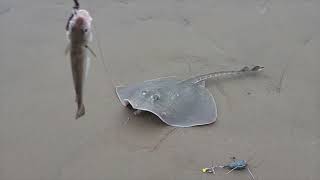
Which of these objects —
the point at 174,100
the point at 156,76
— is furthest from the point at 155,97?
the point at 156,76

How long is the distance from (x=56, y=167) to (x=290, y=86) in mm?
2460

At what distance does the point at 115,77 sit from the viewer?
14.5 ft

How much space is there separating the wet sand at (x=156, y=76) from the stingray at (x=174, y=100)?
96 mm

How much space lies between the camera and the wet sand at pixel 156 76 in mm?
3529

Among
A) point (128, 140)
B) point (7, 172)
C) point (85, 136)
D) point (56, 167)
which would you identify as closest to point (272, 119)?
point (128, 140)

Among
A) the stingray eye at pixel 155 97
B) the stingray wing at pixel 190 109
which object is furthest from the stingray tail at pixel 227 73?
the stingray eye at pixel 155 97

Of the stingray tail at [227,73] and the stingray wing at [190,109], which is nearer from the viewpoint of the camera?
the stingray wing at [190,109]

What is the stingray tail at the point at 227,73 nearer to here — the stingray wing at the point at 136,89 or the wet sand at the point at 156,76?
the wet sand at the point at 156,76

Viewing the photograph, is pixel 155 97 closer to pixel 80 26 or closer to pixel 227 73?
pixel 227 73

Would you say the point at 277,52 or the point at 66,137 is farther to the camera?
the point at 277,52

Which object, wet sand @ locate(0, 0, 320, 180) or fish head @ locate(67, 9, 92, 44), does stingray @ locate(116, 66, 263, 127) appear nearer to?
wet sand @ locate(0, 0, 320, 180)

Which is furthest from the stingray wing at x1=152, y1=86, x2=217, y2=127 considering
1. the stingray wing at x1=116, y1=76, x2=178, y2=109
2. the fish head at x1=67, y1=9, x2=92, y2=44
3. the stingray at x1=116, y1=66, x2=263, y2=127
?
the fish head at x1=67, y1=9, x2=92, y2=44

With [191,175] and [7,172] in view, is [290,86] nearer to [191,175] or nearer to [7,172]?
[191,175]

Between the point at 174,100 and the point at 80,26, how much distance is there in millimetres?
2321
